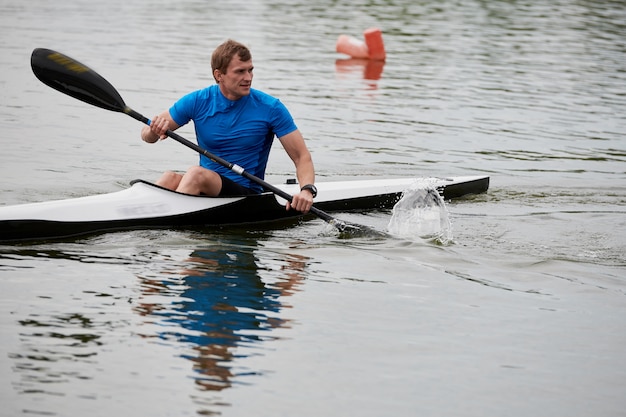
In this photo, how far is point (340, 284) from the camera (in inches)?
270

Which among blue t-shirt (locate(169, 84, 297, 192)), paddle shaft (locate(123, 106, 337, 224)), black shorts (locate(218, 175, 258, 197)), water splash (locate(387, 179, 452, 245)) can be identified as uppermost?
blue t-shirt (locate(169, 84, 297, 192))

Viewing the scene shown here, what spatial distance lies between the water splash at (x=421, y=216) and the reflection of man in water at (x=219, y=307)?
1.32 meters

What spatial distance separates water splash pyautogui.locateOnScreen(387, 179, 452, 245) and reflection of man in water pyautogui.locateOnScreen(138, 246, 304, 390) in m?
Answer: 1.32

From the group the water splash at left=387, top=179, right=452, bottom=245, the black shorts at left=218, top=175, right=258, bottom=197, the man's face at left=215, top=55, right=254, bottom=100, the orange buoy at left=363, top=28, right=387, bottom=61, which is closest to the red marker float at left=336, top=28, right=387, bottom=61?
the orange buoy at left=363, top=28, right=387, bottom=61

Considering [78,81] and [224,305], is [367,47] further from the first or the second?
[224,305]

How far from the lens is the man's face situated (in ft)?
24.9

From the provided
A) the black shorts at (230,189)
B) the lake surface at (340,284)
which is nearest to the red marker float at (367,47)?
the lake surface at (340,284)

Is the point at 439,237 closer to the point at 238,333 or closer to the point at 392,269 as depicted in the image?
the point at 392,269

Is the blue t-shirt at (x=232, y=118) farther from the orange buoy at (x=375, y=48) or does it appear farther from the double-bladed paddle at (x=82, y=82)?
the orange buoy at (x=375, y=48)

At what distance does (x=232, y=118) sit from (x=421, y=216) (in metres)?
1.84

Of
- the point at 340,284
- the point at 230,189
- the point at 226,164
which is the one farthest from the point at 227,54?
the point at 340,284

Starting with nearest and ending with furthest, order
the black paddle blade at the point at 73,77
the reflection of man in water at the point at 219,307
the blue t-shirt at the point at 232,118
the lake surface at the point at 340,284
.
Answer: the lake surface at the point at 340,284
the reflection of man in water at the point at 219,307
the blue t-shirt at the point at 232,118
the black paddle blade at the point at 73,77

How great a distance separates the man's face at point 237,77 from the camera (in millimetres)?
7578

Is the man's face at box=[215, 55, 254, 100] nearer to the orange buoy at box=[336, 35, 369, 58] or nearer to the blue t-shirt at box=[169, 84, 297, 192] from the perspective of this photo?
the blue t-shirt at box=[169, 84, 297, 192]
